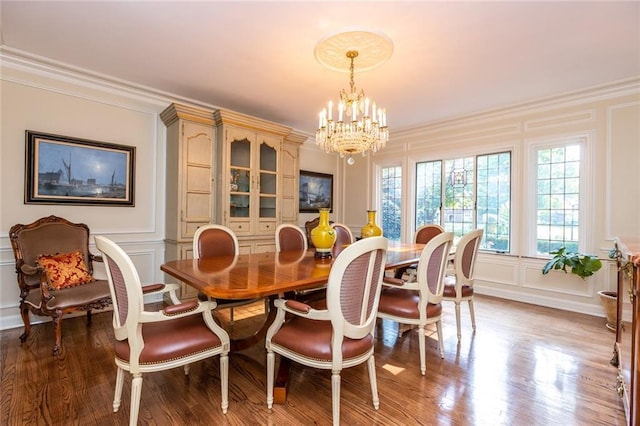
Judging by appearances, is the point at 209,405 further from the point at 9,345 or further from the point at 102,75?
the point at 102,75

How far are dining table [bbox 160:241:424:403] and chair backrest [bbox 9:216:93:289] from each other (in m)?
1.53

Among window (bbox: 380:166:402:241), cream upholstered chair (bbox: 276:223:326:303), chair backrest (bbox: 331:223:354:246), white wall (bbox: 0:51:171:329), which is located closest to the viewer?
white wall (bbox: 0:51:171:329)

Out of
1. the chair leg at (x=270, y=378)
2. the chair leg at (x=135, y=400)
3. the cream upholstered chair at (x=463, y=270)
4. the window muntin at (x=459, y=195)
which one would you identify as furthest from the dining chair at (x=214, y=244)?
the window muntin at (x=459, y=195)

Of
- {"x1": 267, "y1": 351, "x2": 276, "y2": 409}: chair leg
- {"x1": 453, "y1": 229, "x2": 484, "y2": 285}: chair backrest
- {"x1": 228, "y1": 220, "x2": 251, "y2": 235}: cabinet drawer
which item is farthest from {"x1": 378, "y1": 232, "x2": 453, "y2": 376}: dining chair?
{"x1": 228, "y1": 220, "x2": 251, "y2": 235}: cabinet drawer

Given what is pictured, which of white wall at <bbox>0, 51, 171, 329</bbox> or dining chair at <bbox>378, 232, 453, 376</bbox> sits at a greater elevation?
white wall at <bbox>0, 51, 171, 329</bbox>

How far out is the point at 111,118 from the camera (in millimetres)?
3336

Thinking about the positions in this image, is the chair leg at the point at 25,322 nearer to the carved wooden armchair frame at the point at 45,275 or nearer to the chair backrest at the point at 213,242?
the carved wooden armchair frame at the point at 45,275

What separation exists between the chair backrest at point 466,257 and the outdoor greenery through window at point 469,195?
190 cm

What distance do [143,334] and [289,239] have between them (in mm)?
1764

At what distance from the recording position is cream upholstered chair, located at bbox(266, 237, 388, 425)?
1.51 metres

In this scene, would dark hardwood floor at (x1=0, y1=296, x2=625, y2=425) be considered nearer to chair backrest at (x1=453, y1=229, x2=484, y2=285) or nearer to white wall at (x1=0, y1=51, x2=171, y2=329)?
chair backrest at (x1=453, y1=229, x2=484, y2=285)

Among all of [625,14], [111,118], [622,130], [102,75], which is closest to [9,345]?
[111,118]

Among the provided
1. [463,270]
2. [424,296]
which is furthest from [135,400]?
[463,270]

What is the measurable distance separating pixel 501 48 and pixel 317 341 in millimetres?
2727
